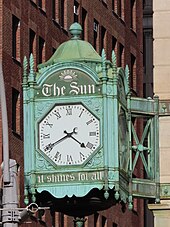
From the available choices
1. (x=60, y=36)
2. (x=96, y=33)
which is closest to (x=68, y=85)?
(x=60, y=36)

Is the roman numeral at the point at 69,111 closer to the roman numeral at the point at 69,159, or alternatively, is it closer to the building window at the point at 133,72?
the roman numeral at the point at 69,159

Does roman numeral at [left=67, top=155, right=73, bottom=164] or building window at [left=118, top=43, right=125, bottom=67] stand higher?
building window at [left=118, top=43, right=125, bottom=67]

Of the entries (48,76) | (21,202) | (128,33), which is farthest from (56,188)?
(128,33)

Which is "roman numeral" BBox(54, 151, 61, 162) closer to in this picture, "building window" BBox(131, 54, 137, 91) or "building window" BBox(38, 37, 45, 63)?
"building window" BBox(38, 37, 45, 63)

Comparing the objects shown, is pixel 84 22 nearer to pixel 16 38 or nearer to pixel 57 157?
pixel 16 38

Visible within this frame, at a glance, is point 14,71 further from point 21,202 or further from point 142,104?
point 142,104

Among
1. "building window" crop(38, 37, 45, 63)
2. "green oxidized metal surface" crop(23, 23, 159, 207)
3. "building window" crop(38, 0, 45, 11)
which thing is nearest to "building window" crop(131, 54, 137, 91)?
"building window" crop(38, 0, 45, 11)

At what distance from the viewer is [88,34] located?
68750 mm

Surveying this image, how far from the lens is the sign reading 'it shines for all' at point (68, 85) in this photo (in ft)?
47.6

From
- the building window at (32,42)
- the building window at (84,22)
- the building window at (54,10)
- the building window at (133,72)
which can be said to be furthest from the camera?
the building window at (133,72)

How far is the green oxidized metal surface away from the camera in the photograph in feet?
46.8

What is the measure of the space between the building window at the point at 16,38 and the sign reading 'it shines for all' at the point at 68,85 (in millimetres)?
43684

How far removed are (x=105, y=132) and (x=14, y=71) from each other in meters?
43.2

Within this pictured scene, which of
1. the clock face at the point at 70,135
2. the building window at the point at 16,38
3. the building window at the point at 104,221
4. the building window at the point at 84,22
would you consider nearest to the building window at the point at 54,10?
the building window at the point at 84,22
